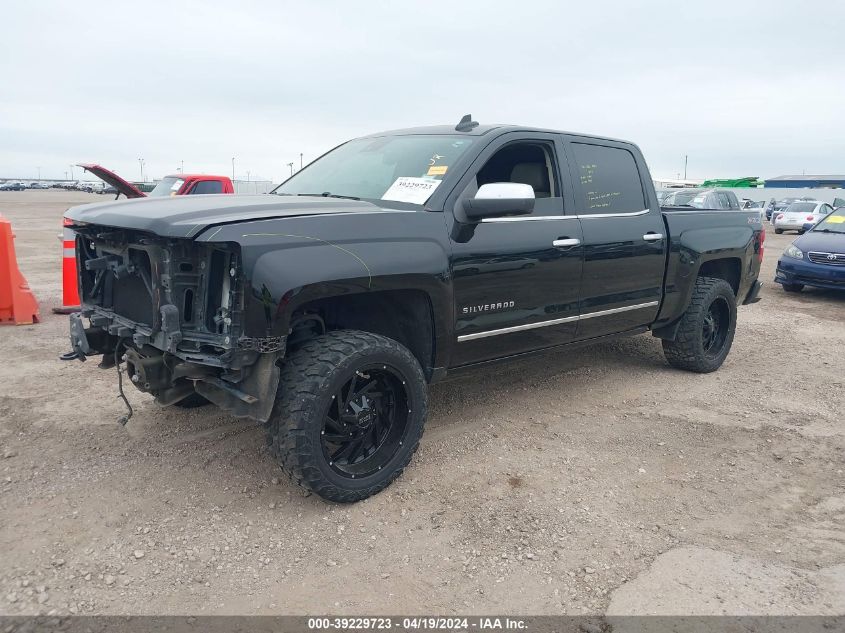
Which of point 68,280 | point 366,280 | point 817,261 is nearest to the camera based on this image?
point 366,280

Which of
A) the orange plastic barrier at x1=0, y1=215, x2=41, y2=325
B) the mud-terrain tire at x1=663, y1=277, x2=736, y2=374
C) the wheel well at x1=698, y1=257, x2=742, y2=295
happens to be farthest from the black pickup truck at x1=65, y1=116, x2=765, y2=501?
the orange plastic barrier at x1=0, y1=215, x2=41, y2=325

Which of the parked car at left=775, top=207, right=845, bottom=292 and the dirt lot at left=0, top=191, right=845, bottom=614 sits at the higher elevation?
the parked car at left=775, top=207, right=845, bottom=292

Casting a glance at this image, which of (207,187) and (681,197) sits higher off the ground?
(681,197)

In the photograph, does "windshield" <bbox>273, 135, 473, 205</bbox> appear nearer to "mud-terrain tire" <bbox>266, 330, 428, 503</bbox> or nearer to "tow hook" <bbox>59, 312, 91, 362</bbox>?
"mud-terrain tire" <bbox>266, 330, 428, 503</bbox>

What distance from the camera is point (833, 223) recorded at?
10617 mm

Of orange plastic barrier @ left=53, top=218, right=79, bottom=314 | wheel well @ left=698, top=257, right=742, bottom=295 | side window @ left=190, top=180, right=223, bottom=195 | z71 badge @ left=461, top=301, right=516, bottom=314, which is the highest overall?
side window @ left=190, top=180, right=223, bottom=195

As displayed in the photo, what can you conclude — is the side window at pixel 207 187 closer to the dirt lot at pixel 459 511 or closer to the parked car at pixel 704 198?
the dirt lot at pixel 459 511

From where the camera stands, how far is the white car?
23844 millimetres

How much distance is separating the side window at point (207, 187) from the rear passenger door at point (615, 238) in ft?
27.5

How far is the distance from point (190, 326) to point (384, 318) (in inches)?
41.9

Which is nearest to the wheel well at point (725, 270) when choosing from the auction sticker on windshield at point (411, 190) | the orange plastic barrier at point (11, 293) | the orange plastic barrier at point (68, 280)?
the auction sticker on windshield at point (411, 190)

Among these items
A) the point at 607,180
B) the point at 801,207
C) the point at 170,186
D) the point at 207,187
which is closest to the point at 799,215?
the point at 801,207

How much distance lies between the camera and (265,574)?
2596 mm

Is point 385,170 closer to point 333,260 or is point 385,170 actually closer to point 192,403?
point 333,260
